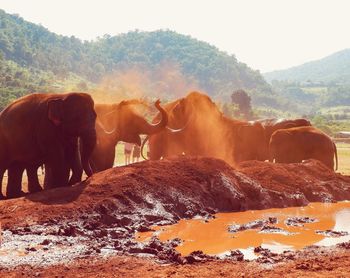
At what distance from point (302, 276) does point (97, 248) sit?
2.67 m

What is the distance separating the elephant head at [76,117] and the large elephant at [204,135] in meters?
6.24

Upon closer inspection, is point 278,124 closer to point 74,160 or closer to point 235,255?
point 74,160

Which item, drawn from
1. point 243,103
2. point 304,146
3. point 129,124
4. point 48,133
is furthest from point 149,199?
point 243,103

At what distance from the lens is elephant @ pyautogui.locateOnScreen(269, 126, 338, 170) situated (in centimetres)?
1748

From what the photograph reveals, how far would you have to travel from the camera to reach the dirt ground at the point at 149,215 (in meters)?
5.82

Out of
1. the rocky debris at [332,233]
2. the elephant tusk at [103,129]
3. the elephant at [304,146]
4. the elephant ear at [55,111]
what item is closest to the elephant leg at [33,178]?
the elephant ear at [55,111]

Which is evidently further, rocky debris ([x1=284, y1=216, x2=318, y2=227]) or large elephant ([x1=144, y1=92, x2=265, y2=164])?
large elephant ([x1=144, y1=92, x2=265, y2=164])

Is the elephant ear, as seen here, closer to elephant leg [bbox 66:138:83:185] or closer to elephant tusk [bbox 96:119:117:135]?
elephant leg [bbox 66:138:83:185]

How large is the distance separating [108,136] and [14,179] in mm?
3445

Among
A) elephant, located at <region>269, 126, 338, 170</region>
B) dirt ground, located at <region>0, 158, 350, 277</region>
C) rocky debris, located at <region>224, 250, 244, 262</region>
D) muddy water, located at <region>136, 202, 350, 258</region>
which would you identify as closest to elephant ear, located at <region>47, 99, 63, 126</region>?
dirt ground, located at <region>0, 158, 350, 277</region>

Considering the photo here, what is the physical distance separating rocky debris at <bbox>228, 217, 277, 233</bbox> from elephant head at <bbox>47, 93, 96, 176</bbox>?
423 centimetres

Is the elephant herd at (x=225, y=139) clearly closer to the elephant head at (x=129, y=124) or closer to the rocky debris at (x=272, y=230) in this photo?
the elephant head at (x=129, y=124)

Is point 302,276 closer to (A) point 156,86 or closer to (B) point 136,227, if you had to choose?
(B) point 136,227

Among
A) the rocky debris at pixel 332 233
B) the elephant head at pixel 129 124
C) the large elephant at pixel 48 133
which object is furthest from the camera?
the elephant head at pixel 129 124
